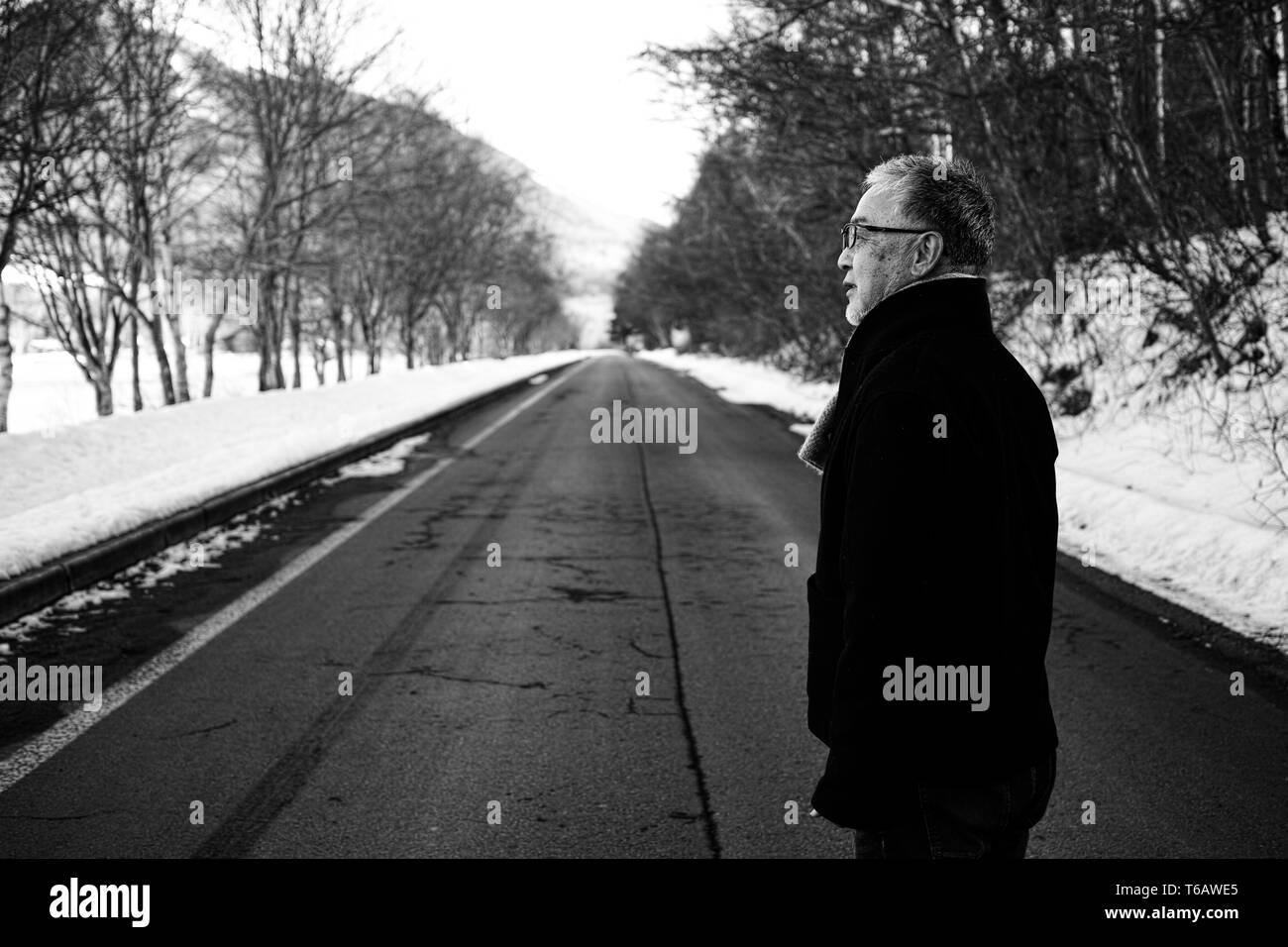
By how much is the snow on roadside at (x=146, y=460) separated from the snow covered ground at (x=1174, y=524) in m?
7.10

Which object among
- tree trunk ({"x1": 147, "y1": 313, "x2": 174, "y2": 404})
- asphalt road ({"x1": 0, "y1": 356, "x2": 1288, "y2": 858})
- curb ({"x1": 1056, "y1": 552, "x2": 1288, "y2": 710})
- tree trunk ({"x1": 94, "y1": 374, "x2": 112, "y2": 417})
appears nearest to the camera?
asphalt road ({"x1": 0, "y1": 356, "x2": 1288, "y2": 858})

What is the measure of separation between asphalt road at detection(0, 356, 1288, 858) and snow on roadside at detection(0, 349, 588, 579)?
923mm

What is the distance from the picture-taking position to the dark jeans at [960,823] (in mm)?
1857

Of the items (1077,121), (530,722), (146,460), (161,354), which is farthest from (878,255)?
(161,354)

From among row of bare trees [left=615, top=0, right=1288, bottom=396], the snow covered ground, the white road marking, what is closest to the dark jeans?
the white road marking

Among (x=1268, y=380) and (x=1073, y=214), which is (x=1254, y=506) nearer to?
(x=1268, y=380)

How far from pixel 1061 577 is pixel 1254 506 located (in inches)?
94.3

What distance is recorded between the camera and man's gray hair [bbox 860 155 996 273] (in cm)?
195

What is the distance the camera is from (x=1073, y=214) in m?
14.8

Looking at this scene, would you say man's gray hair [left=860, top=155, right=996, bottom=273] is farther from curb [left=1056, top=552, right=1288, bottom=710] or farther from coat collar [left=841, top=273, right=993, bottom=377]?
curb [left=1056, top=552, right=1288, bottom=710]

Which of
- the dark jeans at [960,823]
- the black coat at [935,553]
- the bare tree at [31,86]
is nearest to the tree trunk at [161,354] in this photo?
the bare tree at [31,86]

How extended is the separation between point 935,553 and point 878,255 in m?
0.57

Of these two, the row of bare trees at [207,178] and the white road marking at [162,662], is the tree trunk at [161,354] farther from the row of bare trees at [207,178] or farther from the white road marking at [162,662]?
the white road marking at [162,662]
